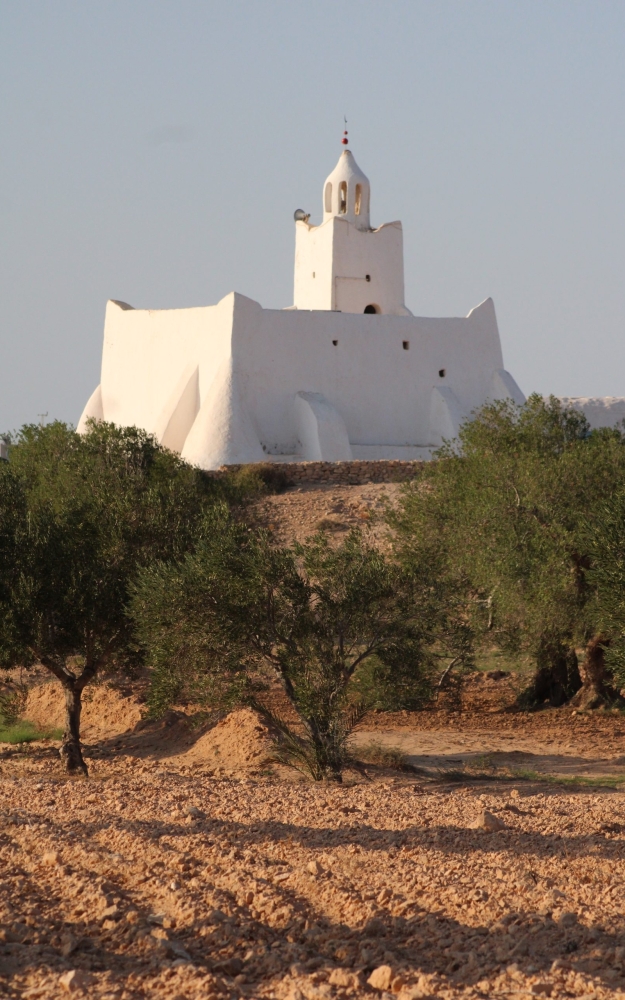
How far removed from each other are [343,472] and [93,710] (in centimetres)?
1412

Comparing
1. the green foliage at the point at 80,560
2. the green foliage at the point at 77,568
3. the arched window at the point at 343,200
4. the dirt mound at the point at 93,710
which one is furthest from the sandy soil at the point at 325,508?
the arched window at the point at 343,200

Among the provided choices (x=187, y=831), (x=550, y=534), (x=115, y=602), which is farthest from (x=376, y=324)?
(x=187, y=831)

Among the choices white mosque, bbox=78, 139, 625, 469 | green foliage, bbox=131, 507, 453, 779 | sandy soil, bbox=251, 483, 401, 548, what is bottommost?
green foliage, bbox=131, 507, 453, 779

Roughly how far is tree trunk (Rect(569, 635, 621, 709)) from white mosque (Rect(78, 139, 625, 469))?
15389 millimetres

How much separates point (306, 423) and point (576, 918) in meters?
28.3

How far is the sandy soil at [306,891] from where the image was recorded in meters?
5.66

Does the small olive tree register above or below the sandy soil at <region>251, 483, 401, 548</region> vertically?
below

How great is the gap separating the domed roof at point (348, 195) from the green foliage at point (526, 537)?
74.4 ft

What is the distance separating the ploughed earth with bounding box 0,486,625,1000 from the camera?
5.67 metres

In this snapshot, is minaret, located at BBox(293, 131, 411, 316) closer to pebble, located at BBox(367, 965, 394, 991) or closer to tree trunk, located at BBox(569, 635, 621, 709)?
tree trunk, located at BBox(569, 635, 621, 709)

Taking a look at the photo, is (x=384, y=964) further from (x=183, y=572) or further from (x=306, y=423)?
(x=306, y=423)

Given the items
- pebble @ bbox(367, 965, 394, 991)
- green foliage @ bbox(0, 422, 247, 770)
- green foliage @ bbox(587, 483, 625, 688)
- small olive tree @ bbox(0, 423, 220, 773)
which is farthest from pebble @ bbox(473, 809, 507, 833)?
small olive tree @ bbox(0, 423, 220, 773)

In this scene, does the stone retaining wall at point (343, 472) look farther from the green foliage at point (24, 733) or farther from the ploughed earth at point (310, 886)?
the ploughed earth at point (310, 886)

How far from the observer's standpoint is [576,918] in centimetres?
647
